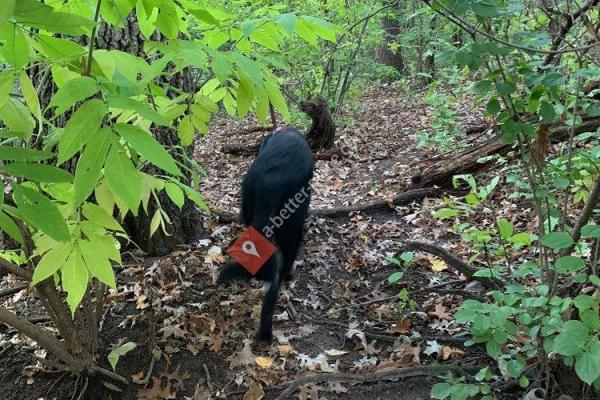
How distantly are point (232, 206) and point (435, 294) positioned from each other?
2454 mm

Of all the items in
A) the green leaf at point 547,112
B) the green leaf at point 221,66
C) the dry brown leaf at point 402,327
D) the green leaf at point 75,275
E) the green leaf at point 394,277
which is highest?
the green leaf at point 221,66

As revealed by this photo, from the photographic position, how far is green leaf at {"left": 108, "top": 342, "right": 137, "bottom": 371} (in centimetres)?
264

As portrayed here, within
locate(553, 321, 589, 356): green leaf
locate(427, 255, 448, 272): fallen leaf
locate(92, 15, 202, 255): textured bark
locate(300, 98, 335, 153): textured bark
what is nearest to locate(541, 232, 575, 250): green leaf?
locate(553, 321, 589, 356): green leaf

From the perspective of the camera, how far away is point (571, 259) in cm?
160

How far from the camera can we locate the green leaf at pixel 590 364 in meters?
1.44

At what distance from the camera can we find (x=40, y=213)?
1.11 metres

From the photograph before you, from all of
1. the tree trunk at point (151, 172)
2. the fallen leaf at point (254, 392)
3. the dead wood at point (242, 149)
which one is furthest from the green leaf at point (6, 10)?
the dead wood at point (242, 149)

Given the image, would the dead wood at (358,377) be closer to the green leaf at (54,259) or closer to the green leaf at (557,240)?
the green leaf at (557,240)

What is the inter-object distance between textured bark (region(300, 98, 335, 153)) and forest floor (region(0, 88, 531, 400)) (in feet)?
9.03

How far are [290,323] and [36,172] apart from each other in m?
2.33

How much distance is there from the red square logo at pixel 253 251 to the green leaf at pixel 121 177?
2091 millimetres

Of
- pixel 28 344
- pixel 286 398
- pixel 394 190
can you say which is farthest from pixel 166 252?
pixel 394 190

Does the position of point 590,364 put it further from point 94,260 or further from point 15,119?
point 15,119

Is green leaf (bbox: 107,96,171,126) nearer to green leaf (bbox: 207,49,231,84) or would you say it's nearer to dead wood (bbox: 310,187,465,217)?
green leaf (bbox: 207,49,231,84)
